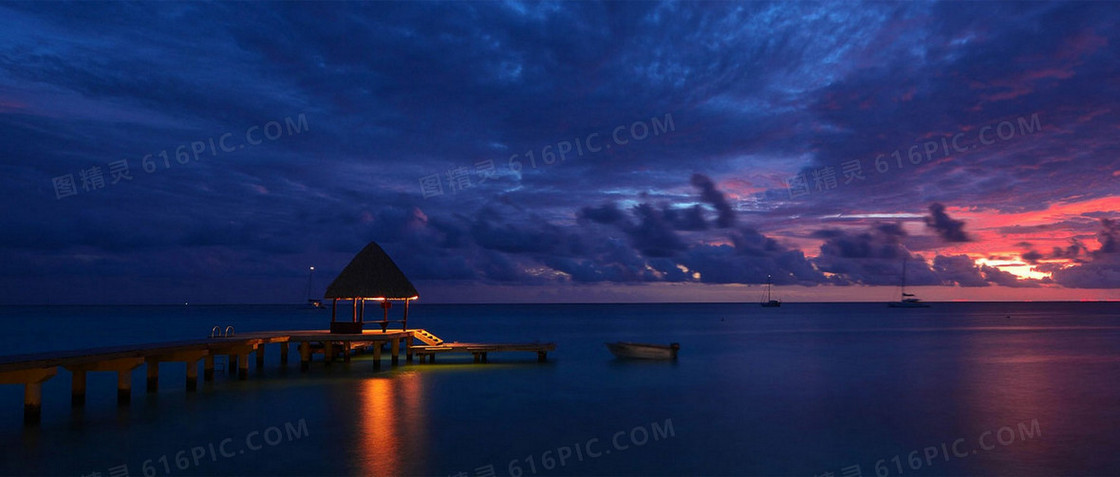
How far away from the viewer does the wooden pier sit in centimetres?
1828

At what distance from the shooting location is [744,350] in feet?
176

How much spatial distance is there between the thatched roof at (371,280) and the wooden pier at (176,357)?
1.88m

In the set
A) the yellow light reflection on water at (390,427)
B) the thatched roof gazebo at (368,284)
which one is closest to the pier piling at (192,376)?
the yellow light reflection on water at (390,427)

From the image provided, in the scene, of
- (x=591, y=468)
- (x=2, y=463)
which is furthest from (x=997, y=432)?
(x=2, y=463)

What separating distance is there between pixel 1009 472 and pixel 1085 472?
161 cm

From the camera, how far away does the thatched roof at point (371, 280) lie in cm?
3462

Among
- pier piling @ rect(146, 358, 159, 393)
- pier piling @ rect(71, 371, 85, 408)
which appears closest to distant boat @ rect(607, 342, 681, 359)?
pier piling @ rect(146, 358, 159, 393)

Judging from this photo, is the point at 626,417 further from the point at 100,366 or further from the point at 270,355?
the point at 270,355

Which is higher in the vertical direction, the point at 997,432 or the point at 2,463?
the point at 2,463

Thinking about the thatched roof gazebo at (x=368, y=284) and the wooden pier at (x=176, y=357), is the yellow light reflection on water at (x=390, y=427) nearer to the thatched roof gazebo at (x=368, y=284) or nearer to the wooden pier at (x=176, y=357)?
the wooden pier at (x=176, y=357)

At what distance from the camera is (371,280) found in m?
35.0

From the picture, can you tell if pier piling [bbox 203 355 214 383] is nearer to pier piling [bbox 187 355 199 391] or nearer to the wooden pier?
the wooden pier

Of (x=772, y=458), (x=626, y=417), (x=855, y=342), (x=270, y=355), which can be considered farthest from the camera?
(x=855, y=342)

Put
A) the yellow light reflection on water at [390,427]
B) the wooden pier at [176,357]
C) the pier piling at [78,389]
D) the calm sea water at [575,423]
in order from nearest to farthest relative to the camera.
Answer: the yellow light reflection on water at [390,427] → the calm sea water at [575,423] → the wooden pier at [176,357] → the pier piling at [78,389]
